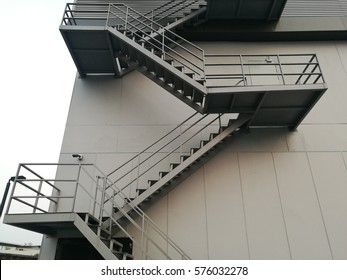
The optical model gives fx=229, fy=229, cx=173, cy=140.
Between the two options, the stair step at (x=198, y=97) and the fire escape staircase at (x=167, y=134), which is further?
the stair step at (x=198, y=97)

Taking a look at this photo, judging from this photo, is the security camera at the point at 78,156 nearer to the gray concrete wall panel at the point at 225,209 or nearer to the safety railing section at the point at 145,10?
the gray concrete wall panel at the point at 225,209

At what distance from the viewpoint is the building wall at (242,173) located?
6.54 meters

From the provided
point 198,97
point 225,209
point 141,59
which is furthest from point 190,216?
point 141,59

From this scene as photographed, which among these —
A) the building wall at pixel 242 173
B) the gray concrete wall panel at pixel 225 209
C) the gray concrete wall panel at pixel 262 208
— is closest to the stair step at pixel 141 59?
the building wall at pixel 242 173

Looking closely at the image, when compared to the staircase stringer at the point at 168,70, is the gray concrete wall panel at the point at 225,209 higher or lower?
lower

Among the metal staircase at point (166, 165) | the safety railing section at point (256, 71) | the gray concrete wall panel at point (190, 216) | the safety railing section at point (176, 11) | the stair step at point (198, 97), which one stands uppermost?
the safety railing section at point (176, 11)

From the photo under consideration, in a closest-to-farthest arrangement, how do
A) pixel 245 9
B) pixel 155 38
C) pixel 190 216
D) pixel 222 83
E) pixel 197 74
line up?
pixel 197 74 < pixel 190 216 < pixel 155 38 < pixel 222 83 < pixel 245 9

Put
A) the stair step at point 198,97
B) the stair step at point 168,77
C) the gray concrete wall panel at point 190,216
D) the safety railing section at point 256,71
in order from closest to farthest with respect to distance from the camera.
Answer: the gray concrete wall panel at point 190,216, the stair step at point 198,97, the stair step at point 168,77, the safety railing section at point 256,71

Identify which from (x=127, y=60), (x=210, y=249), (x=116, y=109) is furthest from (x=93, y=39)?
(x=210, y=249)

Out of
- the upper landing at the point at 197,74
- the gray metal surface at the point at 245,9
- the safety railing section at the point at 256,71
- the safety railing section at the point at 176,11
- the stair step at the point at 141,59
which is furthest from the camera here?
the safety railing section at the point at 176,11

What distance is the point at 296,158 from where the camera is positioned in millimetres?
7594

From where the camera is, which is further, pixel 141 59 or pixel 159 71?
pixel 141 59

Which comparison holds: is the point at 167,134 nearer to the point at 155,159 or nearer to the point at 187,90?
the point at 155,159

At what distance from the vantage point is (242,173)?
292 inches
